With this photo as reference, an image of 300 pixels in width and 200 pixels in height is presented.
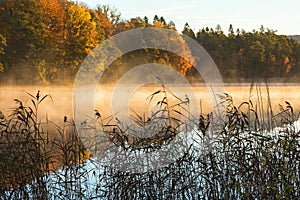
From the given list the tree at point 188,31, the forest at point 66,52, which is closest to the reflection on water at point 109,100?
the forest at point 66,52

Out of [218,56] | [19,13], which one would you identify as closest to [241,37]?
[218,56]

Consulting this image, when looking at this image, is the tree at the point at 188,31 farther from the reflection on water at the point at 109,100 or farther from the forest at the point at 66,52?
the reflection on water at the point at 109,100

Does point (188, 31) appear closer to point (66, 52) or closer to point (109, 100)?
point (66, 52)

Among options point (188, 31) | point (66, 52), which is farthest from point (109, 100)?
point (188, 31)

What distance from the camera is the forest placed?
3834 cm

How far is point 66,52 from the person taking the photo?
4103 centimetres

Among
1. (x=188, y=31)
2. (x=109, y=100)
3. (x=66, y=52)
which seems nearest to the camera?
(x=109, y=100)

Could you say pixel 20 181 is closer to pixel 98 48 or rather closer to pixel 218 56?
pixel 98 48

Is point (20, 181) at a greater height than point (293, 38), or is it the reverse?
point (293, 38)

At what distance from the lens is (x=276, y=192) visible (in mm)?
5371

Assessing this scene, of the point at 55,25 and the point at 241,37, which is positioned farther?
the point at 241,37

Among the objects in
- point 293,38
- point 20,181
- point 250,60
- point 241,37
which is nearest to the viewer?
point 20,181

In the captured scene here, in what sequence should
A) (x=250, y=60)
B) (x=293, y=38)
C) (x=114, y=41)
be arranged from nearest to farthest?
(x=114, y=41)
(x=250, y=60)
(x=293, y=38)

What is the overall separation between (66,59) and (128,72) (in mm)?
5783
